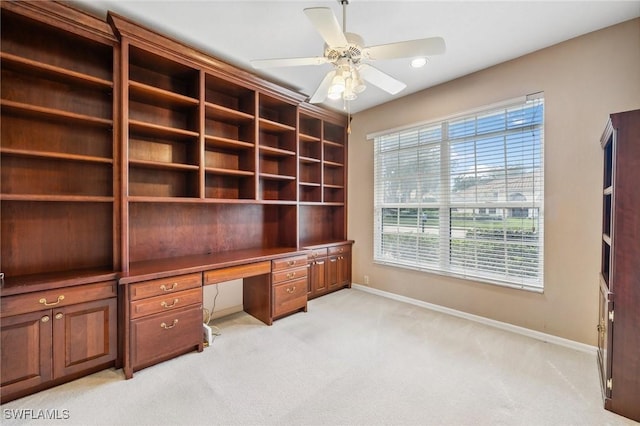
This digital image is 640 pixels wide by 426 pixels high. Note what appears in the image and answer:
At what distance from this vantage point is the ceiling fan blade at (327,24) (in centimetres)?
140

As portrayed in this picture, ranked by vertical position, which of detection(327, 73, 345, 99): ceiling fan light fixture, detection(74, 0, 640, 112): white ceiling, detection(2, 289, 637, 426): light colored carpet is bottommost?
detection(2, 289, 637, 426): light colored carpet

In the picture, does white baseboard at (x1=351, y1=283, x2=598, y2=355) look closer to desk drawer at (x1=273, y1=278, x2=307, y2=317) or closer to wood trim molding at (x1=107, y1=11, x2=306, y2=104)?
desk drawer at (x1=273, y1=278, x2=307, y2=317)

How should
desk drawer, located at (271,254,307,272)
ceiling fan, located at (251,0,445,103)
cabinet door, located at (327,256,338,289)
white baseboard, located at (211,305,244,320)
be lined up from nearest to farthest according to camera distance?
ceiling fan, located at (251,0,445,103), desk drawer, located at (271,254,307,272), white baseboard, located at (211,305,244,320), cabinet door, located at (327,256,338,289)

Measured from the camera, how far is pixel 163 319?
2283mm

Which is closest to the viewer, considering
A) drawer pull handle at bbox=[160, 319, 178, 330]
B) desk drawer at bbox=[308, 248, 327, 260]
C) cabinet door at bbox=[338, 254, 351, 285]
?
drawer pull handle at bbox=[160, 319, 178, 330]

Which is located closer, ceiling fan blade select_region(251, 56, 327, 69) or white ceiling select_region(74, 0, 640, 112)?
ceiling fan blade select_region(251, 56, 327, 69)

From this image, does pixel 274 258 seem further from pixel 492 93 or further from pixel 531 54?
pixel 531 54

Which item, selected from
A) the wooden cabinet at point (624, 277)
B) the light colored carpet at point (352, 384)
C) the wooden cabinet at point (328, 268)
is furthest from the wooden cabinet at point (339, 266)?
the wooden cabinet at point (624, 277)

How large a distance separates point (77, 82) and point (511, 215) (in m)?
4.19

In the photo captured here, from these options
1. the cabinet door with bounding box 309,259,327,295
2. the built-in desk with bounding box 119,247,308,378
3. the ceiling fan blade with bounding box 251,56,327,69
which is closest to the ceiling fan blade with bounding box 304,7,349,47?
the ceiling fan blade with bounding box 251,56,327,69

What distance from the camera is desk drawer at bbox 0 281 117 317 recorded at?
5.84ft

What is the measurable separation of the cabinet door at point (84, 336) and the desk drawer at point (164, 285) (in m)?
0.22

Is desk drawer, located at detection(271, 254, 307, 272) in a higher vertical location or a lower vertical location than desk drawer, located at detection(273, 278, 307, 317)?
higher

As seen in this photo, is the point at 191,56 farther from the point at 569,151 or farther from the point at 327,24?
the point at 569,151
